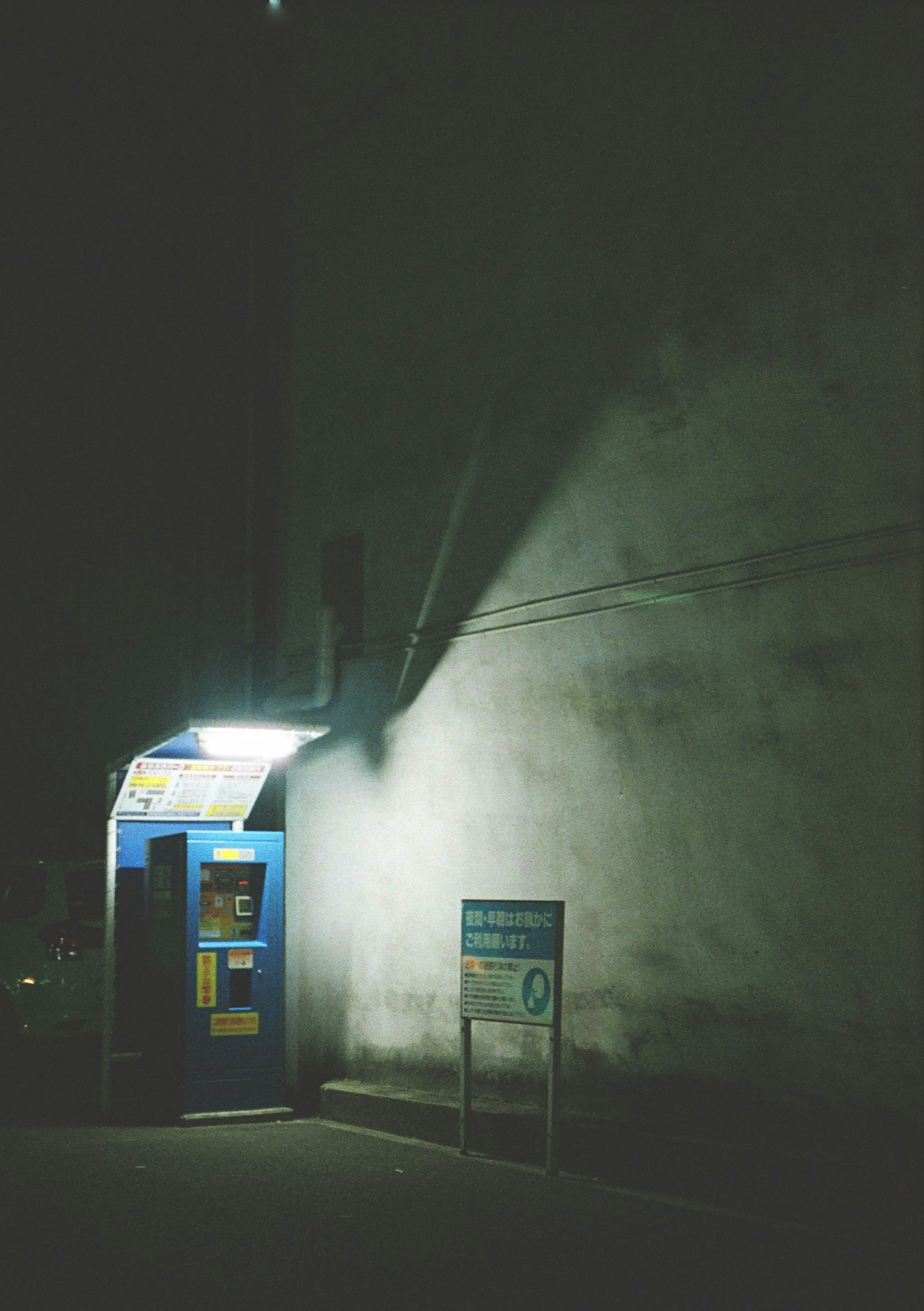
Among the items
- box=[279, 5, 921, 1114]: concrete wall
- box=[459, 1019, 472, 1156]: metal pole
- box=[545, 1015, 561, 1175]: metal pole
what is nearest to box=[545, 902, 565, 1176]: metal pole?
box=[545, 1015, 561, 1175]: metal pole

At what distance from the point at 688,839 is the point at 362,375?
16.5ft

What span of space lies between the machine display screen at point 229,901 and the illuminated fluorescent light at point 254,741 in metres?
0.87

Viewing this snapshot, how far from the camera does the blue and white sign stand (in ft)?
25.0

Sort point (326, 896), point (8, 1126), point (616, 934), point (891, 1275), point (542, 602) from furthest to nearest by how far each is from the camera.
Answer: point (326, 896)
point (8, 1126)
point (542, 602)
point (616, 934)
point (891, 1275)

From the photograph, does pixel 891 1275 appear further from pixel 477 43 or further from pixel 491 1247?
pixel 477 43

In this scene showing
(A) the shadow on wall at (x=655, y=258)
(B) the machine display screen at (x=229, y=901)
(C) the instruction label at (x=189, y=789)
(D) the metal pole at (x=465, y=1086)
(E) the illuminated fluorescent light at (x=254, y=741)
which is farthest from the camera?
(C) the instruction label at (x=189, y=789)

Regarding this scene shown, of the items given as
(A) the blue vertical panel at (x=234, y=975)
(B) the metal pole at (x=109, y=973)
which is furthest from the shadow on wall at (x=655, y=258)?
(B) the metal pole at (x=109, y=973)

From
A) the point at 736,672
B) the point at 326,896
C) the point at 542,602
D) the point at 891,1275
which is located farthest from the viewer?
the point at 326,896

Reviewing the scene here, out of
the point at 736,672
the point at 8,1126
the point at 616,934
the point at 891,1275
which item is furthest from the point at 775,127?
the point at 8,1126

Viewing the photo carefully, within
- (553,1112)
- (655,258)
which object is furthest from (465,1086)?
(655,258)

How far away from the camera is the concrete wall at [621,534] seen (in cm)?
668

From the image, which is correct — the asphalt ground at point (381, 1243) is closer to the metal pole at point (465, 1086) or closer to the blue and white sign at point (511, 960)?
the metal pole at point (465, 1086)

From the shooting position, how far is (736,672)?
23.8 feet

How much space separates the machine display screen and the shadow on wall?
1343 mm
